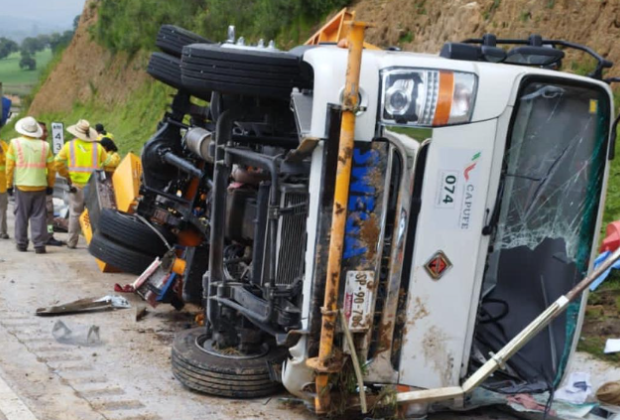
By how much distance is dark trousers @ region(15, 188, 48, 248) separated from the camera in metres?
11.0

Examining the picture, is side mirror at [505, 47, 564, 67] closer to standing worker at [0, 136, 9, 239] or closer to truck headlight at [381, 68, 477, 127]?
truck headlight at [381, 68, 477, 127]

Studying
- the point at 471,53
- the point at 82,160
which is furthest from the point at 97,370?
the point at 82,160

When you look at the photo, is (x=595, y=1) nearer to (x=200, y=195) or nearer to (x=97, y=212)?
(x=200, y=195)

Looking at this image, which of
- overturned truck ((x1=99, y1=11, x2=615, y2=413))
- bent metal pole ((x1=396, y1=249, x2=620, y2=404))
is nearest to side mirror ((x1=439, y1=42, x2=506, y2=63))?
overturned truck ((x1=99, y1=11, x2=615, y2=413))

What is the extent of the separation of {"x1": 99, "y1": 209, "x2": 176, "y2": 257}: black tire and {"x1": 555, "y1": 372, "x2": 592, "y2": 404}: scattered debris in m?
3.63

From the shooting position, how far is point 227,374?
18.1ft

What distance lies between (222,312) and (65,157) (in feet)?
20.5

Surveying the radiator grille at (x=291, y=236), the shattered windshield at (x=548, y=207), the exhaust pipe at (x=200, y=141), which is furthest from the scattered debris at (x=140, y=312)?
the shattered windshield at (x=548, y=207)

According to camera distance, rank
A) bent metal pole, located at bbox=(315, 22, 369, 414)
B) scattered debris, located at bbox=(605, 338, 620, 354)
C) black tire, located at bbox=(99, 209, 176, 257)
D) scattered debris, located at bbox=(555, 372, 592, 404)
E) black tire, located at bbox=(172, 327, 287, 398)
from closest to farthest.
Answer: bent metal pole, located at bbox=(315, 22, 369, 414) → black tire, located at bbox=(172, 327, 287, 398) → scattered debris, located at bbox=(555, 372, 592, 404) → scattered debris, located at bbox=(605, 338, 620, 354) → black tire, located at bbox=(99, 209, 176, 257)

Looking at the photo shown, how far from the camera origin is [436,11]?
1300 centimetres

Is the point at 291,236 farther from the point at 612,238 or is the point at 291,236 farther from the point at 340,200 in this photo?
the point at 612,238

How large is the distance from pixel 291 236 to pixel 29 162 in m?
6.72

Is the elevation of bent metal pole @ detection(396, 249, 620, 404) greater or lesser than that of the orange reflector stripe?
lesser

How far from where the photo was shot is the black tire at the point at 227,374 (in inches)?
217
